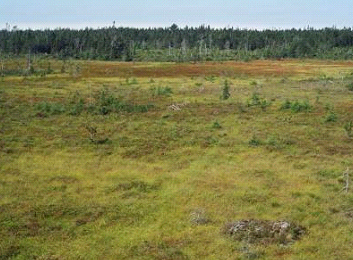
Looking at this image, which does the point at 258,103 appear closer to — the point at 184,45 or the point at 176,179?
the point at 176,179

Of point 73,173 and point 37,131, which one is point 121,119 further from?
point 73,173

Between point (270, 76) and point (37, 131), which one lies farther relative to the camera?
point (270, 76)

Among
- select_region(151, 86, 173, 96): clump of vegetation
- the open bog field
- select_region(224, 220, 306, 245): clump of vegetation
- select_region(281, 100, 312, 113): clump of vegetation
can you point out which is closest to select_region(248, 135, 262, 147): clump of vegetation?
the open bog field

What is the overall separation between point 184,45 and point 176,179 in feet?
372

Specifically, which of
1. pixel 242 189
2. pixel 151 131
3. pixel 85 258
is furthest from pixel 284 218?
pixel 151 131

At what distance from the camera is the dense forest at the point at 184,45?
119 metres

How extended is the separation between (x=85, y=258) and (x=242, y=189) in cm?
844

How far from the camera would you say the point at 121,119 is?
1457 inches

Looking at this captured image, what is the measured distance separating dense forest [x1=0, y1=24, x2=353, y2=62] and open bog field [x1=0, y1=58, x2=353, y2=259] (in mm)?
71437

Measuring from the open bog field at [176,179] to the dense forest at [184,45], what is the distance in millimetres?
71437

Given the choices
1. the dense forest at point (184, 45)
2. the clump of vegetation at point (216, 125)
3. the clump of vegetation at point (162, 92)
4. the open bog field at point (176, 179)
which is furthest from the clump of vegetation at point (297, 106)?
the dense forest at point (184, 45)

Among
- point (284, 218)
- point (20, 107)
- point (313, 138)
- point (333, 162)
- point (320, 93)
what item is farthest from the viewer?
point (320, 93)

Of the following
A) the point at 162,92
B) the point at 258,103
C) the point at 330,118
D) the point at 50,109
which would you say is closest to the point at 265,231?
the point at 330,118

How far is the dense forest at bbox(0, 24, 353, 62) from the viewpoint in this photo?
390 feet
